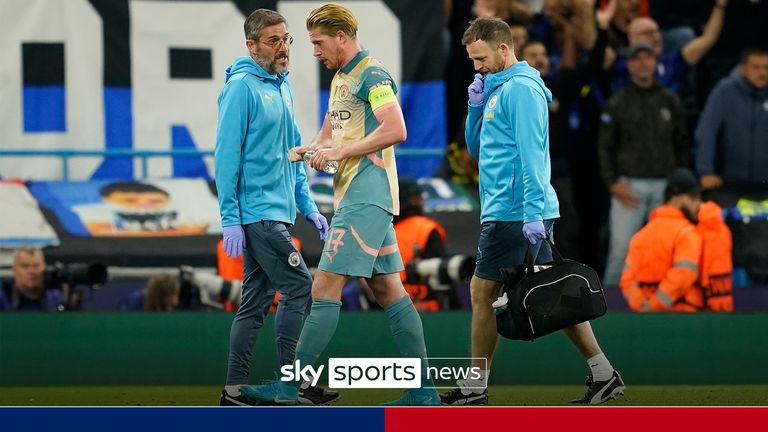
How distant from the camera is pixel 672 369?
9500 millimetres

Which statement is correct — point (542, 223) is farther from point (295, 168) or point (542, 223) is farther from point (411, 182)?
point (411, 182)

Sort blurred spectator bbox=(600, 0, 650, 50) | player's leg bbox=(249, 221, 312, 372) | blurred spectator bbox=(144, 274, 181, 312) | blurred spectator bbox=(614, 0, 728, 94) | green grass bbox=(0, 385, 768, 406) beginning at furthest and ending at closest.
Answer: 1. blurred spectator bbox=(600, 0, 650, 50)
2. blurred spectator bbox=(614, 0, 728, 94)
3. blurred spectator bbox=(144, 274, 181, 312)
4. green grass bbox=(0, 385, 768, 406)
5. player's leg bbox=(249, 221, 312, 372)

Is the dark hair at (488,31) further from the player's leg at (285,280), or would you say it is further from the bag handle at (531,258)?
the player's leg at (285,280)

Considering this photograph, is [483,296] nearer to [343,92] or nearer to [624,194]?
[343,92]

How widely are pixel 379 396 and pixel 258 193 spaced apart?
4.86 feet

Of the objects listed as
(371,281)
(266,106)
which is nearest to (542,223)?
(371,281)

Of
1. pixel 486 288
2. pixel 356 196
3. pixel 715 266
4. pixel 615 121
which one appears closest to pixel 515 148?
pixel 486 288

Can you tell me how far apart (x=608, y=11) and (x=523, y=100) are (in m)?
4.28

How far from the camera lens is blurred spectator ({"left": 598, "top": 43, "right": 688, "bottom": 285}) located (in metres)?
10.4

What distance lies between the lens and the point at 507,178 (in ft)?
23.3

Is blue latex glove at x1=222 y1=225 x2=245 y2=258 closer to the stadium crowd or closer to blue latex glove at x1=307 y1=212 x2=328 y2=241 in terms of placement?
blue latex glove at x1=307 y1=212 x2=328 y2=241

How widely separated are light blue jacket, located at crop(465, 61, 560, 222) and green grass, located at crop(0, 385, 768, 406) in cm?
106

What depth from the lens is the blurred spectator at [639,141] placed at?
10.4 metres

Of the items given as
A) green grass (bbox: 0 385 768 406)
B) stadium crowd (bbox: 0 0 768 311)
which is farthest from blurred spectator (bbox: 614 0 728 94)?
green grass (bbox: 0 385 768 406)
